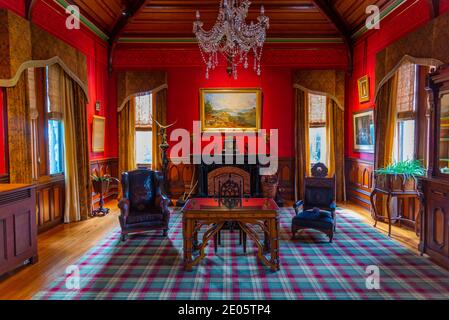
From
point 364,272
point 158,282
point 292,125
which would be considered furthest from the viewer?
point 292,125

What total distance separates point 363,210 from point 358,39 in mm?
4313

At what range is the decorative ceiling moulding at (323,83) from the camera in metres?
8.68

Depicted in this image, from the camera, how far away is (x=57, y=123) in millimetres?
6633

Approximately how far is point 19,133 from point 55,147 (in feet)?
5.17

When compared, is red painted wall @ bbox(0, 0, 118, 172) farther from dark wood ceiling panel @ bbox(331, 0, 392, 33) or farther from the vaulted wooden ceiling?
dark wood ceiling panel @ bbox(331, 0, 392, 33)

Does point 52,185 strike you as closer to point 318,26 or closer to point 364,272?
point 364,272

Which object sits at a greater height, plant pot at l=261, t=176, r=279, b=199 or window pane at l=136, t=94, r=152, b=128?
window pane at l=136, t=94, r=152, b=128

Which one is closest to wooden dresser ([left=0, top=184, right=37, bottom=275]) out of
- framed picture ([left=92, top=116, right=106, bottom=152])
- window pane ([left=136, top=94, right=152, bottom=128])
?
framed picture ([left=92, top=116, right=106, bottom=152])

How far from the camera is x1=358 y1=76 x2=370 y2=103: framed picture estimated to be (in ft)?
25.0

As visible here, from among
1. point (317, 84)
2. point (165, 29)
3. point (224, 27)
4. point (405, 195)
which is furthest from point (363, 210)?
point (165, 29)

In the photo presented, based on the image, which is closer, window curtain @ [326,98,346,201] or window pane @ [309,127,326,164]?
window curtain @ [326,98,346,201]

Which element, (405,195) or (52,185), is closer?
(405,195)

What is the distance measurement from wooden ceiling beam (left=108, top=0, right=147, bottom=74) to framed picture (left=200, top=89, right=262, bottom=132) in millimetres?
2493

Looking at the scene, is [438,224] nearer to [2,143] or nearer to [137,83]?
[2,143]
